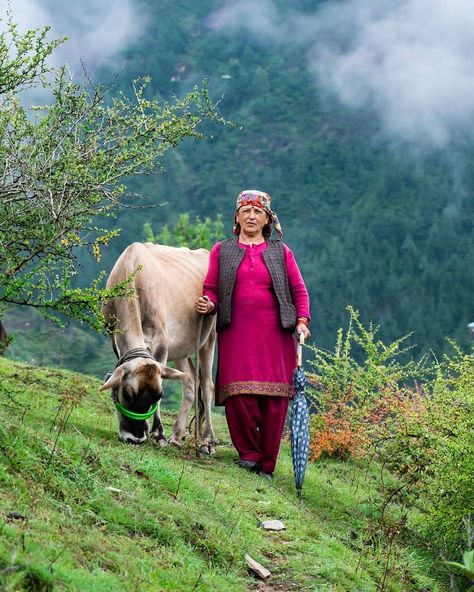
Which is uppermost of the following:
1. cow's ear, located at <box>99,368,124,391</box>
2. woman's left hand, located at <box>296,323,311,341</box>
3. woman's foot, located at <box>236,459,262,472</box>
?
woman's left hand, located at <box>296,323,311,341</box>

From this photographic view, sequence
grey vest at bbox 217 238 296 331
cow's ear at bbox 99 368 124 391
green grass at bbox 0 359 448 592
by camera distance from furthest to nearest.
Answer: grey vest at bbox 217 238 296 331, cow's ear at bbox 99 368 124 391, green grass at bbox 0 359 448 592

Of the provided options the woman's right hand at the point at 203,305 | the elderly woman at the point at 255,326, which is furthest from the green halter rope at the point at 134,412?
the elderly woman at the point at 255,326

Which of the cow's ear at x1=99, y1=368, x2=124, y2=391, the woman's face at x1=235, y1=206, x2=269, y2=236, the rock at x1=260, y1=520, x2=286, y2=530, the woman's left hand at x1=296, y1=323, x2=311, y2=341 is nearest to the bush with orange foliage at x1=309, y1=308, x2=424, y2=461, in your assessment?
the woman's left hand at x1=296, y1=323, x2=311, y2=341

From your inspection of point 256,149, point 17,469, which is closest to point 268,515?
point 17,469

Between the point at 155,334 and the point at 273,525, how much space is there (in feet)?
9.38

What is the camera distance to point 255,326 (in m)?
9.62

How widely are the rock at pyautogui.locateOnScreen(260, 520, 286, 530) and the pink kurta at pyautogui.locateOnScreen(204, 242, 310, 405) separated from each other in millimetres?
2144

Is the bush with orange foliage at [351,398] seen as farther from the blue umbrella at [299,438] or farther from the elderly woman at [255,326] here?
the blue umbrella at [299,438]

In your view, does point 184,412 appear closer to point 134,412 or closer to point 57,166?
point 134,412

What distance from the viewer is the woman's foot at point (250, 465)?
941 centimetres

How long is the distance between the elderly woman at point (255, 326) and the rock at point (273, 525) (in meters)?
1.90

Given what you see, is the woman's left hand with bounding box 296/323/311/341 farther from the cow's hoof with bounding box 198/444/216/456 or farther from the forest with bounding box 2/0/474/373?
the forest with bounding box 2/0/474/373

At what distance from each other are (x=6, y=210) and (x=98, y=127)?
1076mm

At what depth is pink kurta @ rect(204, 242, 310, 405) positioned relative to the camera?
9.49 m
